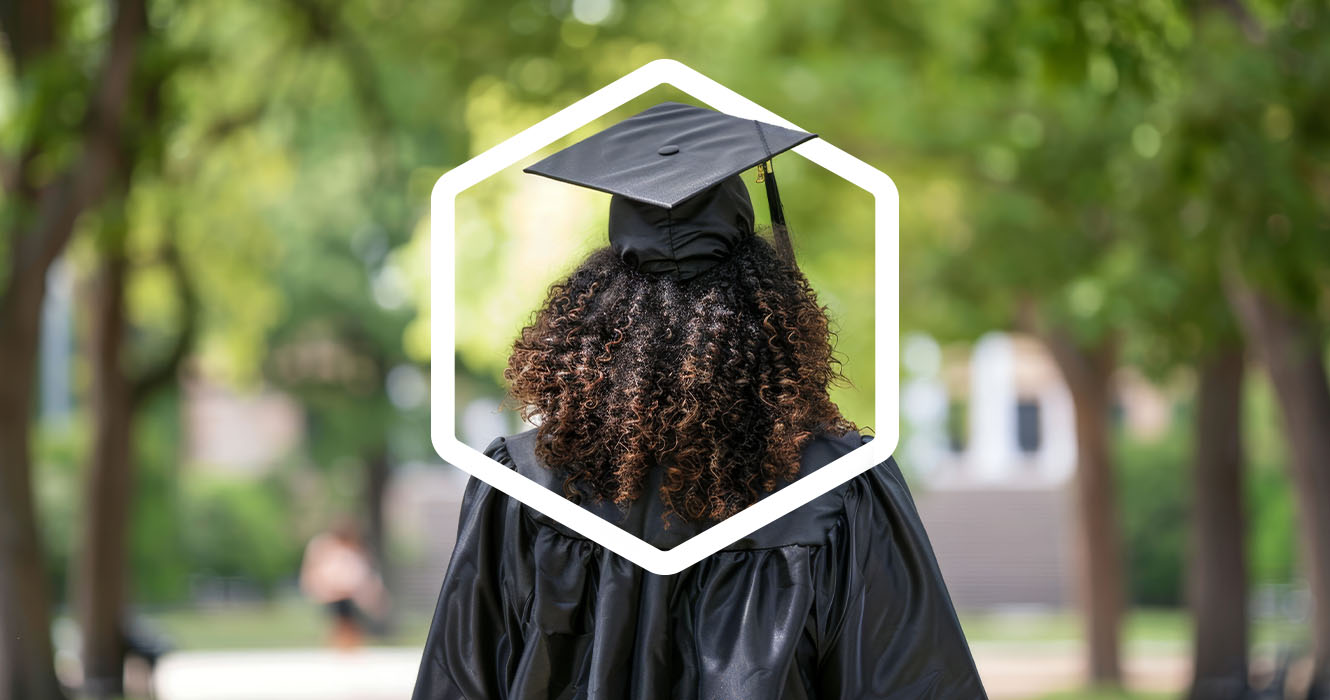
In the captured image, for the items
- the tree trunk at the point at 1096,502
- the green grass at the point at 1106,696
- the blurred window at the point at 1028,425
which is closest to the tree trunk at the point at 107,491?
the green grass at the point at 1106,696

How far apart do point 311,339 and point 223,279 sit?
29.9ft

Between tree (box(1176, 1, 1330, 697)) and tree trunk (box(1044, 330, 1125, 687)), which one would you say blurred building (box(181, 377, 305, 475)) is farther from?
tree (box(1176, 1, 1330, 697))

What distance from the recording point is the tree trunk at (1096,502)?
46.0ft

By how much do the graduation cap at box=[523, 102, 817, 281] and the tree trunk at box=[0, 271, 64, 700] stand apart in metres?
7.52

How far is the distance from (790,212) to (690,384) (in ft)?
28.3

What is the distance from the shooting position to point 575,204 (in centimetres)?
1470

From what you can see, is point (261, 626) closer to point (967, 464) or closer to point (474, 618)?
point (967, 464)

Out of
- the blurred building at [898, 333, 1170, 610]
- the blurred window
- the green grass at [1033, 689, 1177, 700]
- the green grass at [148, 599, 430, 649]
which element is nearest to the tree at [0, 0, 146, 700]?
the green grass at [1033, 689, 1177, 700]

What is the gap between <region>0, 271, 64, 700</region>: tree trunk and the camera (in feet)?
30.4

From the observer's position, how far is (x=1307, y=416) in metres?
9.52

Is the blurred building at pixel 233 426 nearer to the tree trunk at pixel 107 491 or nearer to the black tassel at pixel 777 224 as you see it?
the tree trunk at pixel 107 491

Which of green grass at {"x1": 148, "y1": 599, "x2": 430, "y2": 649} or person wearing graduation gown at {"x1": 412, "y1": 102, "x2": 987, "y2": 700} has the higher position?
person wearing graduation gown at {"x1": 412, "y1": 102, "x2": 987, "y2": 700}

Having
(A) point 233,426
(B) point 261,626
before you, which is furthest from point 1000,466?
(B) point 261,626

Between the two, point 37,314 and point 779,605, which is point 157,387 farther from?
point 779,605
